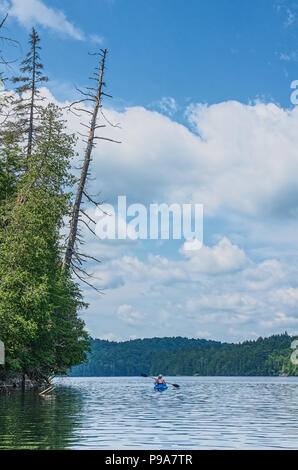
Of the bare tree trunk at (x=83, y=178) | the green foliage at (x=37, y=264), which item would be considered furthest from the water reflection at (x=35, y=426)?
the bare tree trunk at (x=83, y=178)

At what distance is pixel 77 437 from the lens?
18438mm

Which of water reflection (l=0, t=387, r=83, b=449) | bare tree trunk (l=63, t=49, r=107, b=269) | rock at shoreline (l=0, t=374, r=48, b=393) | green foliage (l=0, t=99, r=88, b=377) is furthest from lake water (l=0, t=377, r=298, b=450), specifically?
bare tree trunk (l=63, t=49, r=107, b=269)

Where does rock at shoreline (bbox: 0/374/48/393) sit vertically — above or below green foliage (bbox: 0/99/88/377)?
below

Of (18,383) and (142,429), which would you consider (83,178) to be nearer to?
(18,383)

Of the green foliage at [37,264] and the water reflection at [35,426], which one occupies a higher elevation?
the green foliage at [37,264]

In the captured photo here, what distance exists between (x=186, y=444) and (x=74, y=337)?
31.3 metres

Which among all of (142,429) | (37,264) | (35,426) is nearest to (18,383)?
(37,264)

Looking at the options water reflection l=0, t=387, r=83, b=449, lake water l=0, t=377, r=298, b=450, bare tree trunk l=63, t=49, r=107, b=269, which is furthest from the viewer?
bare tree trunk l=63, t=49, r=107, b=269

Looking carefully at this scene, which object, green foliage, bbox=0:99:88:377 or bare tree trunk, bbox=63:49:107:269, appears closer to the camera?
green foliage, bbox=0:99:88:377

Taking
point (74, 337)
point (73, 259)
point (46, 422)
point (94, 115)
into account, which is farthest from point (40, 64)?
point (46, 422)

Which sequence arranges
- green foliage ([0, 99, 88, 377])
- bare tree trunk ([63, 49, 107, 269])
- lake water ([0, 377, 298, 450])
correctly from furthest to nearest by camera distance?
bare tree trunk ([63, 49, 107, 269])
green foliage ([0, 99, 88, 377])
lake water ([0, 377, 298, 450])

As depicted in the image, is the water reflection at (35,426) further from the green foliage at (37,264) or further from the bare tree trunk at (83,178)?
the bare tree trunk at (83,178)

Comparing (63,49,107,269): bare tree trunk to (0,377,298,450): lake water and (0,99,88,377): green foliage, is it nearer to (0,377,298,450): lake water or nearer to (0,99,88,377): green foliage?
(0,99,88,377): green foliage
